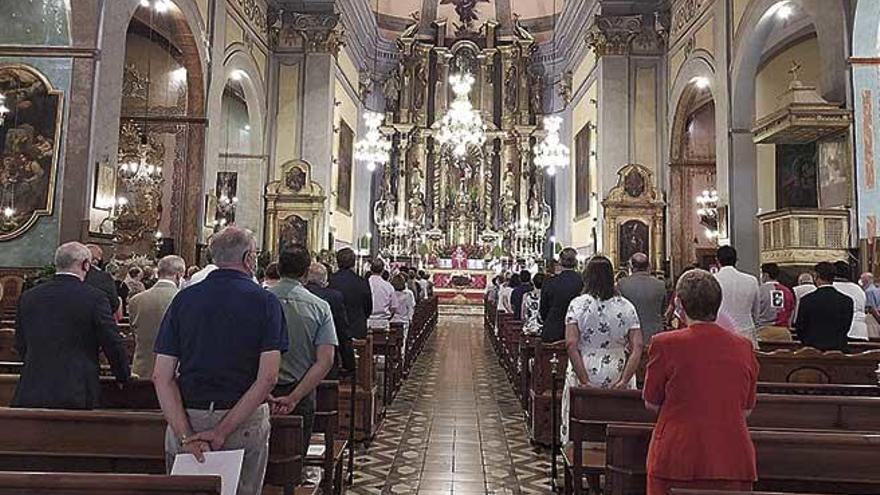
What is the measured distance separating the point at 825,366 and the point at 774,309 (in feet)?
7.20

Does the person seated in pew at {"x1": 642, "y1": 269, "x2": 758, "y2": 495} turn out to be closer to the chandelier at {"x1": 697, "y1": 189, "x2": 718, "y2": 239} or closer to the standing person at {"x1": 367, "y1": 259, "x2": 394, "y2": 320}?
the standing person at {"x1": 367, "y1": 259, "x2": 394, "y2": 320}

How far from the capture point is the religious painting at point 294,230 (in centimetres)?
1652

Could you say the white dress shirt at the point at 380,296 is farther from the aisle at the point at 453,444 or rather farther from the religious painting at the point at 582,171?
the religious painting at the point at 582,171

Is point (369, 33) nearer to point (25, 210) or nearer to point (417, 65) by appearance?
point (417, 65)

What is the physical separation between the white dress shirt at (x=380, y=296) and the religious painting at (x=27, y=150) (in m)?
4.17

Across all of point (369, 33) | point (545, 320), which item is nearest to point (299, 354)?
point (545, 320)

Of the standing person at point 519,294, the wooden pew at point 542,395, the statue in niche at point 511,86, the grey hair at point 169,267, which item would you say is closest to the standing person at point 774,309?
the wooden pew at point 542,395

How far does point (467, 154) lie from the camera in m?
25.9

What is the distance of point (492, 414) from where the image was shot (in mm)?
7004

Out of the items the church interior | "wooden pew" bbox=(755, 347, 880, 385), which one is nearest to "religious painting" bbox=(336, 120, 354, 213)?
the church interior

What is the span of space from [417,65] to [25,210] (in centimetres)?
1883

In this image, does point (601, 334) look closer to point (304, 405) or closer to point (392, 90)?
point (304, 405)

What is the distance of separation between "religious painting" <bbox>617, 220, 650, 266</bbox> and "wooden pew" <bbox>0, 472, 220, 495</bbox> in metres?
15.2

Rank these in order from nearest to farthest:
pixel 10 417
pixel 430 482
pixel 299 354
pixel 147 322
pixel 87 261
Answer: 1. pixel 10 417
2. pixel 87 261
3. pixel 299 354
4. pixel 147 322
5. pixel 430 482
